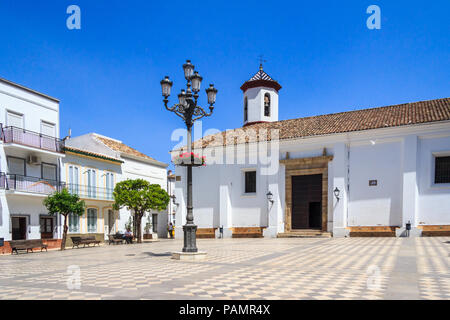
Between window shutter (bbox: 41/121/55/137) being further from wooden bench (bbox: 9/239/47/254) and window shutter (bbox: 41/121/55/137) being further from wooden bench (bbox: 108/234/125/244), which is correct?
wooden bench (bbox: 108/234/125/244)

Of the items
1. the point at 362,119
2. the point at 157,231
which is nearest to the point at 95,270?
the point at 362,119

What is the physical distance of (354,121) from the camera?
22234mm

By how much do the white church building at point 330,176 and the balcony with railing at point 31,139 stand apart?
9.21 meters

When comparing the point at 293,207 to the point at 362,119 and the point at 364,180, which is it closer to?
the point at 364,180

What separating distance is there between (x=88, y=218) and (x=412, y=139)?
2037 cm

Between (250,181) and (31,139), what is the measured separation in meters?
13.6

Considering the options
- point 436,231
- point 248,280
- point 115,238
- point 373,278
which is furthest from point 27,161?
point 436,231

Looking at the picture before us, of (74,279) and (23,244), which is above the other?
(74,279)

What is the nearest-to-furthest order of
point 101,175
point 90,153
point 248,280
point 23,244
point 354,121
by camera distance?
point 248,280 → point 23,244 → point 354,121 → point 90,153 → point 101,175

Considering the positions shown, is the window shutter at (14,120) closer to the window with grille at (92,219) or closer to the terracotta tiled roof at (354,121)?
the window with grille at (92,219)

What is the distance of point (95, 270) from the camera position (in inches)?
339

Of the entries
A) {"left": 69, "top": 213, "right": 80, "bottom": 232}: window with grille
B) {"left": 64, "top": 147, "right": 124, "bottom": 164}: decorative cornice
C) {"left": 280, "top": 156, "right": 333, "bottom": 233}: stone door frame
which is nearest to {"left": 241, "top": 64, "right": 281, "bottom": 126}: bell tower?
{"left": 280, "top": 156, "right": 333, "bottom": 233}: stone door frame

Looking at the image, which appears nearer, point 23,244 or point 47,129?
point 23,244

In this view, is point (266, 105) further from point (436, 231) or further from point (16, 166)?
point (16, 166)
